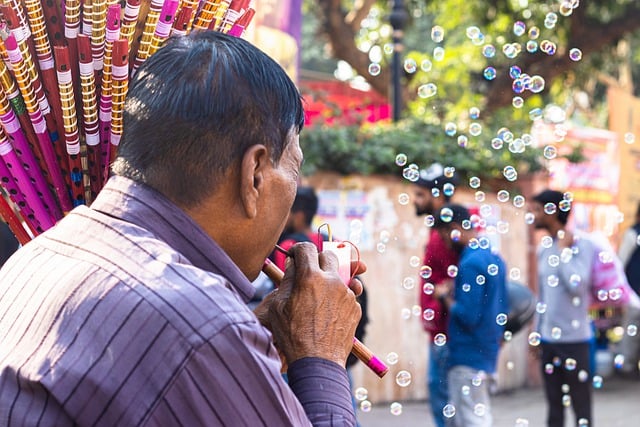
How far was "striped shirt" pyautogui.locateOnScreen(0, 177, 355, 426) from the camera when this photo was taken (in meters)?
1.18

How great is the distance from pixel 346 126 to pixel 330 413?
22.9 feet

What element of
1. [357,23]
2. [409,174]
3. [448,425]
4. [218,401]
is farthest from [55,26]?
[357,23]

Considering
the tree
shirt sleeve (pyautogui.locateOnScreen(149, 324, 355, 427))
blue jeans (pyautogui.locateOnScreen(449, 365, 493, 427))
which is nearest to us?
shirt sleeve (pyautogui.locateOnScreen(149, 324, 355, 427))

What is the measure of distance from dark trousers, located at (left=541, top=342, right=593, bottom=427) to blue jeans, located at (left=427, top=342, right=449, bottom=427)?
0.71 metres

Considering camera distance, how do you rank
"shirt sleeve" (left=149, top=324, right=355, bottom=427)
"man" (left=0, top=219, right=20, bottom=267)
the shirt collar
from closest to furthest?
"shirt sleeve" (left=149, top=324, right=355, bottom=427)
the shirt collar
"man" (left=0, top=219, right=20, bottom=267)

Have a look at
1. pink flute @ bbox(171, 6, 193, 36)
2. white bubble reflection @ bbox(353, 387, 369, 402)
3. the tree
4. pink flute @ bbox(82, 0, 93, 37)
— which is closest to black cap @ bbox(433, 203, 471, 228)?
white bubble reflection @ bbox(353, 387, 369, 402)

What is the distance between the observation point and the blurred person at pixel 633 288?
7.57 metres

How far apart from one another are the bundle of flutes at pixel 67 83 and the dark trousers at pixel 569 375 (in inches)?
164

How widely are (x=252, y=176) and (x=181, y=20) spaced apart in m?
0.48

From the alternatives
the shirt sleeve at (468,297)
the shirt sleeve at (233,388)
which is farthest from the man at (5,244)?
the shirt sleeve at (233,388)

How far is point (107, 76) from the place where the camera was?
1673mm

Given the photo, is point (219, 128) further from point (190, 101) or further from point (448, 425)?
point (448, 425)

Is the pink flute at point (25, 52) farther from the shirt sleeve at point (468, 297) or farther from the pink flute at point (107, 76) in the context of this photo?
the shirt sleeve at point (468, 297)

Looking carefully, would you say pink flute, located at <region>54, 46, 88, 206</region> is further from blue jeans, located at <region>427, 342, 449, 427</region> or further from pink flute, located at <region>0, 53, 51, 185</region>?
blue jeans, located at <region>427, 342, 449, 427</region>
